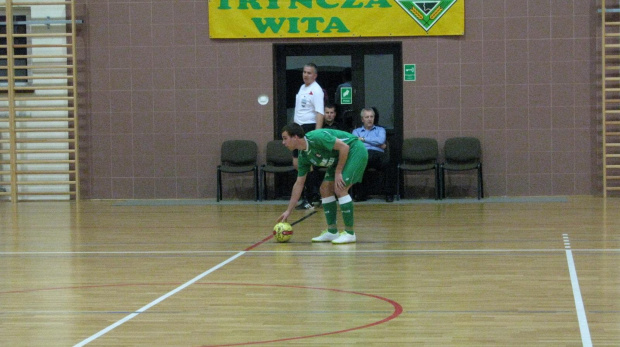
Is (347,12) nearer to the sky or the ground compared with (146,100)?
nearer to the sky

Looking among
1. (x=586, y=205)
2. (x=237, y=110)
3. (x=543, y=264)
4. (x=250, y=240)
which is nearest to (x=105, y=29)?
(x=237, y=110)

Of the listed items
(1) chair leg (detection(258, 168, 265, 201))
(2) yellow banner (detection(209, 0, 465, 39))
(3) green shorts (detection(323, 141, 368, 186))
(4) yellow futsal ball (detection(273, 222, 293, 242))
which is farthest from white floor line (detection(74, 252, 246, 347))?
(2) yellow banner (detection(209, 0, 465, 39))

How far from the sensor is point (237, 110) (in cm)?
1258

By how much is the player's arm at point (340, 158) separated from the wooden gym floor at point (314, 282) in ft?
1.72

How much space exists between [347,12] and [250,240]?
5342 mm

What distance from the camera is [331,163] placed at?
7.35 meters

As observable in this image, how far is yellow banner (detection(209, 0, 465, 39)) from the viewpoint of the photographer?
12219 millimetres

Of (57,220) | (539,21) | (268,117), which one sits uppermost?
(539,21)

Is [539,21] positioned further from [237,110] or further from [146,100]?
[146,100]

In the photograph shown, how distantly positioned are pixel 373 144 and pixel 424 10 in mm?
2040

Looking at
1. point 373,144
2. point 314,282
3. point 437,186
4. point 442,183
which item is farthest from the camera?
point 442,183

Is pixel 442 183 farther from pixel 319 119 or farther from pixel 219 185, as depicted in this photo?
pixel 219 185

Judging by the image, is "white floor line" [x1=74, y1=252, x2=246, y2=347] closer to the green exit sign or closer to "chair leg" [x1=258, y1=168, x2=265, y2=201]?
"chair leg" [x1=258, y1=168, x2=265, y2=201]

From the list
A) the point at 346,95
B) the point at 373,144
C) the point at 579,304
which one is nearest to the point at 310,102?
the point at 373,144
